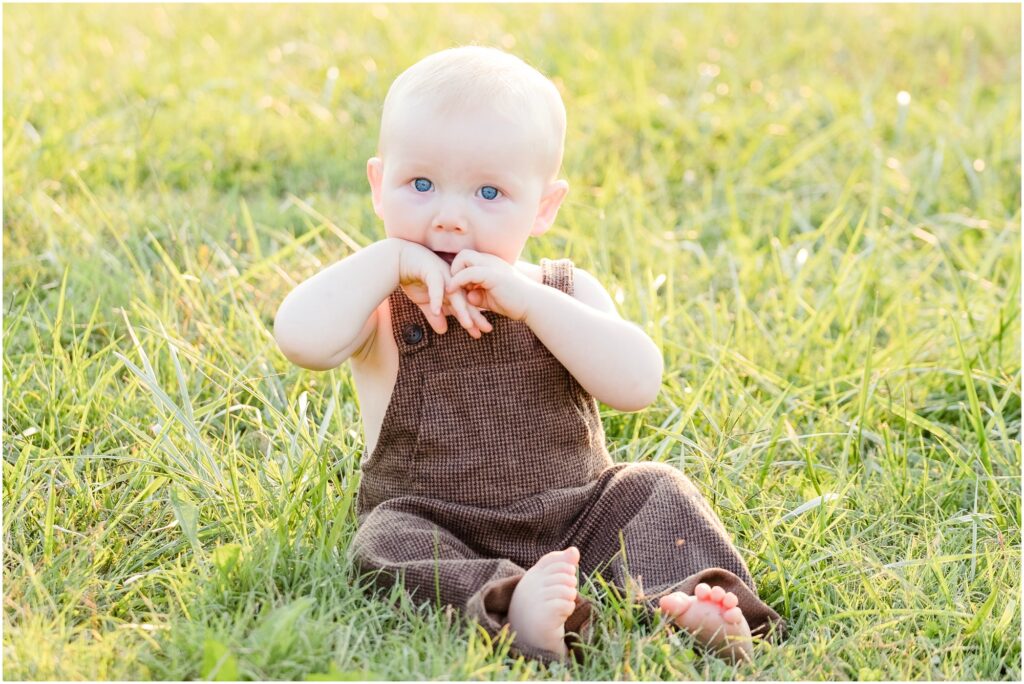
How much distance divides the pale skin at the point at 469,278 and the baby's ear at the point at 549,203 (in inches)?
2.0

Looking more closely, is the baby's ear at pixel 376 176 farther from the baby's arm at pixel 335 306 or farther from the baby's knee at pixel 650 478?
the baby's knee at pixel 650 478

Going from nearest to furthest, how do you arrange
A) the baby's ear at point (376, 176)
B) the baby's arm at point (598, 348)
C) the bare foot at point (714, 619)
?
the bare foot at point (714, 619) < the baby's arm at point (598, 348) < the baby's ear at point (376, 176)

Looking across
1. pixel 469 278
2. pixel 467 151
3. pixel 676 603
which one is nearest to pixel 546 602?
pixel 676 603

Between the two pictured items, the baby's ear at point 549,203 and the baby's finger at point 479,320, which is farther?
the baby's ear at point 549,203

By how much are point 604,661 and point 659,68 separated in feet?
11.4

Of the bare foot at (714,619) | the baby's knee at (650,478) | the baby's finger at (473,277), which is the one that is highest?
the baby's finger at (473,277)

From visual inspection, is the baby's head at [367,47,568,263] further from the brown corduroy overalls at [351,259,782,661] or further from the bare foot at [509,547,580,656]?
the bare foot at [509,547,580,656]

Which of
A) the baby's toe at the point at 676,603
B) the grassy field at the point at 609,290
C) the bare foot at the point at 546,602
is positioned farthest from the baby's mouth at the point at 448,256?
the baby's toe at the point at 676,603

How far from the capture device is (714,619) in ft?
7.16

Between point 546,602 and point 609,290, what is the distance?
134cm

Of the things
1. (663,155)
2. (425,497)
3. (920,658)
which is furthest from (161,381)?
(663,155)

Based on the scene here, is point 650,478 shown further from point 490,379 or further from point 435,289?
point 435,289

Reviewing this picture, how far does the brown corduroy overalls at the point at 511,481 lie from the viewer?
2.33 m

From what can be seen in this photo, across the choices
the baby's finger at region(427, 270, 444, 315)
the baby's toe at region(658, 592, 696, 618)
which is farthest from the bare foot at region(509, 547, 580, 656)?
the baby's finger at region(427, 270, 444, 315)
